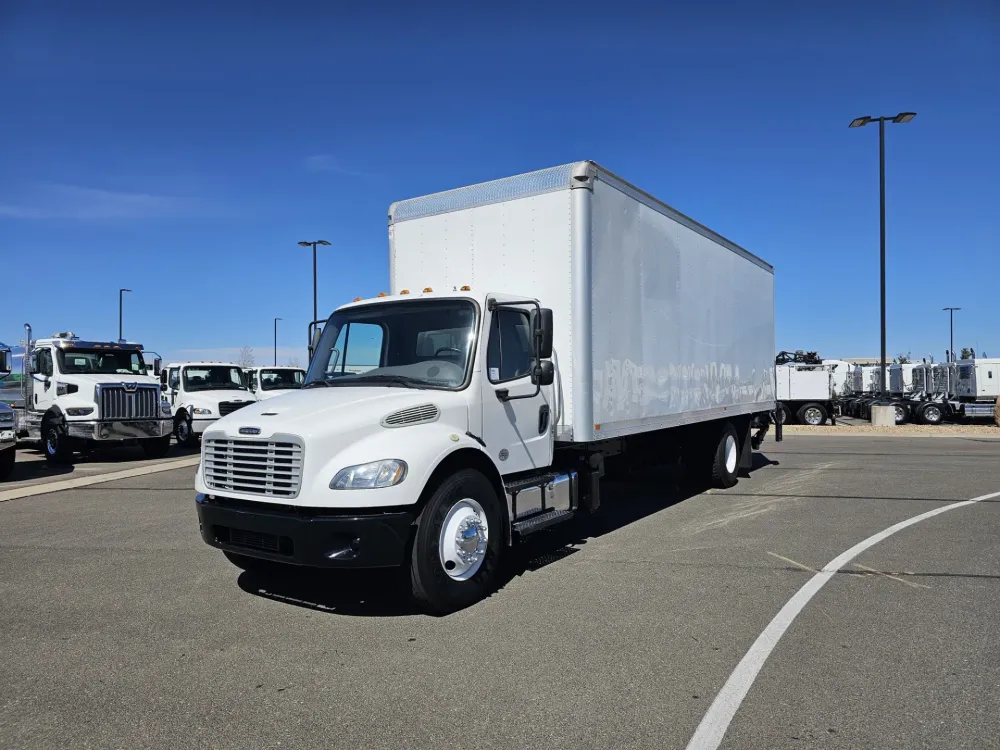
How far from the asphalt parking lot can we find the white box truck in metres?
0.56

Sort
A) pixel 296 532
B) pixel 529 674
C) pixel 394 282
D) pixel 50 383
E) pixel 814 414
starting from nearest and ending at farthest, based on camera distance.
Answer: pixel 529 674 < pixel 296 532 < pixel 394 282 < pixel 50 383 < pixel 814 414

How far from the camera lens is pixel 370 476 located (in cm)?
486

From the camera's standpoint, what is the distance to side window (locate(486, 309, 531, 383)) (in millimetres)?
6031

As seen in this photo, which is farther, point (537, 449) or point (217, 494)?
point (537, 449)

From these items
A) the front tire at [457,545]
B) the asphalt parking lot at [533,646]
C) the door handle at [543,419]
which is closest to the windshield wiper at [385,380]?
the front tire at [457,545]

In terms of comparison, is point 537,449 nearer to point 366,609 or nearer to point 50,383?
point 366,609

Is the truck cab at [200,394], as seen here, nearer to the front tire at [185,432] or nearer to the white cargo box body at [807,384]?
the front tire at [185,432]

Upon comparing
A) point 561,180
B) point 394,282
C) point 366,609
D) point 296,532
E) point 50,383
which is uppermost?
point 561,180

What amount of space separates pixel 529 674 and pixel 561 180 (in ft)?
14.1

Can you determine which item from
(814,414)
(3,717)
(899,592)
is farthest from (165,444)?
(814,414)

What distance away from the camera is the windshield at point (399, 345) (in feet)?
19.3

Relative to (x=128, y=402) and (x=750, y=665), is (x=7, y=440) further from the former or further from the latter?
(x=750, y=665)

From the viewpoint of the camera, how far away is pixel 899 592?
219 inches

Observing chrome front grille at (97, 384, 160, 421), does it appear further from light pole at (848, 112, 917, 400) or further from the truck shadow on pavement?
light pole at (848, 112, 917, 400)
